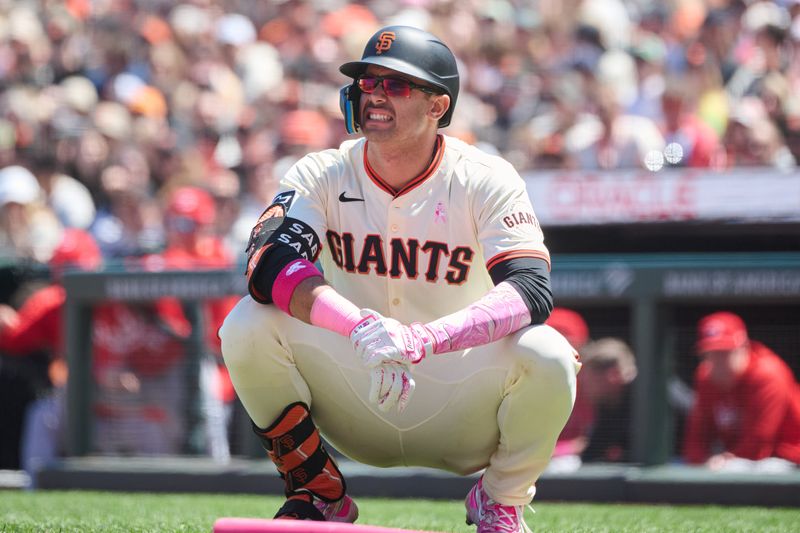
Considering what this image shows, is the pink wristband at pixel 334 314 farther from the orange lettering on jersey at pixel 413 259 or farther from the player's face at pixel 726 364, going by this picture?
the player's face at pixel 726 364

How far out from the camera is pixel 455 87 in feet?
12.0

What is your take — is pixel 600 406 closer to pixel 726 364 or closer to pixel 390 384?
pixel 726 364

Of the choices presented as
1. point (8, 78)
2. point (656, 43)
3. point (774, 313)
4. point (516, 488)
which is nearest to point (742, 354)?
point (774, 313)

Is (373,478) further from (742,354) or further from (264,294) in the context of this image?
(264,294)

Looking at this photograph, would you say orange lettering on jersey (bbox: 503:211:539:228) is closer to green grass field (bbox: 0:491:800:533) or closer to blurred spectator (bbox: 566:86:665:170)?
green grass field (bbox: 0:491:800:533)

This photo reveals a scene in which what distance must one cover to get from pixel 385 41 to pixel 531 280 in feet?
2.72

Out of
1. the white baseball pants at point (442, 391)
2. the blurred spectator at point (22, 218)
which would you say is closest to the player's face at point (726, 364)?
the white baseball pants at point (442, 391)

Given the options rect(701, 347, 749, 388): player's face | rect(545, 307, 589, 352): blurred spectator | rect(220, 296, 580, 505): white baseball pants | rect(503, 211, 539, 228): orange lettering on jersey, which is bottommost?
rect(701, 347, 749, 388): player's face

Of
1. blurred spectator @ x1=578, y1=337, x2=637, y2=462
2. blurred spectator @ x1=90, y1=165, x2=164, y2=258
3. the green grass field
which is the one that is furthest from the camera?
blurred spectator @ x1=90, y1=165, x2=164, y2=258

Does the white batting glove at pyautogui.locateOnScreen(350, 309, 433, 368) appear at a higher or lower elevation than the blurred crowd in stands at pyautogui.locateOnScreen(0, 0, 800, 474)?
lower

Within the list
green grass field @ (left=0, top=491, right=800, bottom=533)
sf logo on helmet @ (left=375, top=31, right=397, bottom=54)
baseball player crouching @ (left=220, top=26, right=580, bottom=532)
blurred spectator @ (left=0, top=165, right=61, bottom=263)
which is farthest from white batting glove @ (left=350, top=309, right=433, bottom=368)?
blurred spectator @ (left=0, top=165, right=61, bottom=263)

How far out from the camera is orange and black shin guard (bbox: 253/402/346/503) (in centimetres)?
353

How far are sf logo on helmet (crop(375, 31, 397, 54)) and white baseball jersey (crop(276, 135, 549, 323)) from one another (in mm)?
396

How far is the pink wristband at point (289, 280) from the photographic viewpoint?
3.37 m
